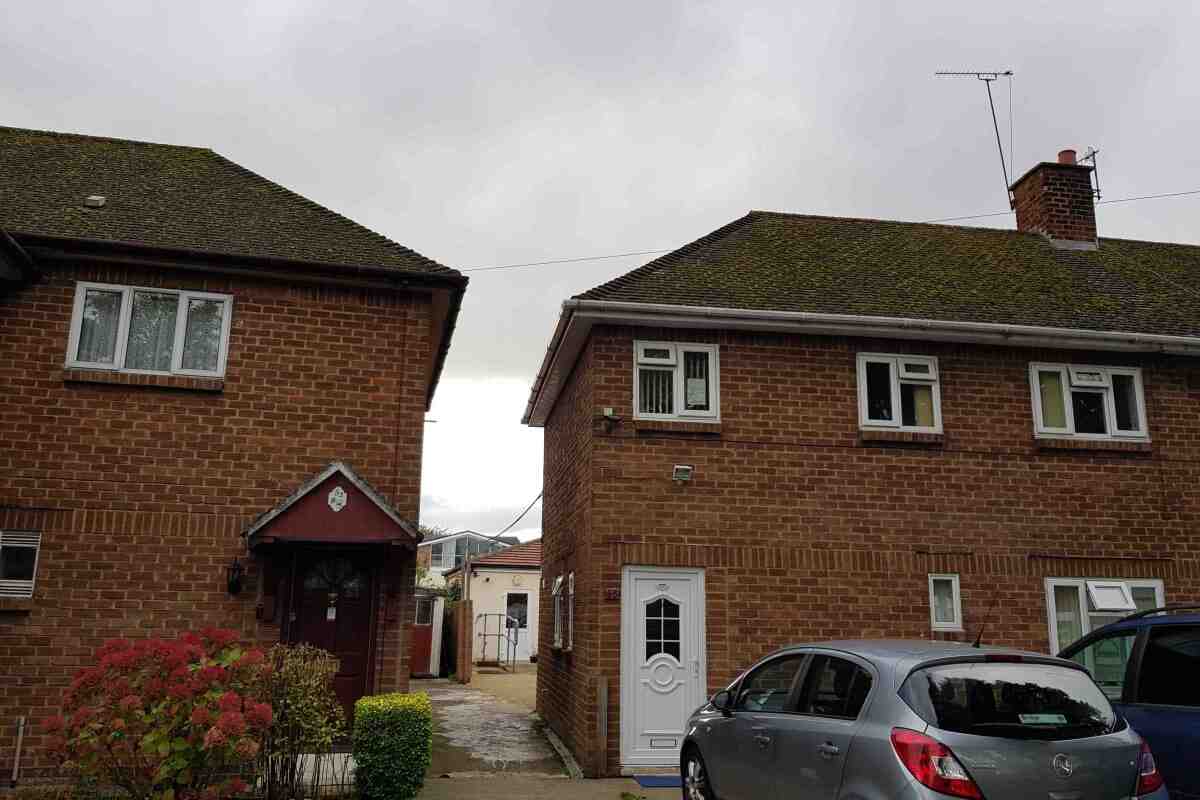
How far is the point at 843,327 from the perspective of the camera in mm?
11969

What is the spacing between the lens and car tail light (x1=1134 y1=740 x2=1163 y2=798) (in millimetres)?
5059

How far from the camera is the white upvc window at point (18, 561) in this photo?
9734 mm

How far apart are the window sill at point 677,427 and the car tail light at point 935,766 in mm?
6754

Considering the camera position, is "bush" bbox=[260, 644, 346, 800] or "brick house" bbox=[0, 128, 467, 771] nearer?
"bush" bbox=[260, 644, 346, 800]

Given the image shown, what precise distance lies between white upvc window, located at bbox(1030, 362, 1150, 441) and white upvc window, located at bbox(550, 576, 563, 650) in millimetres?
7036

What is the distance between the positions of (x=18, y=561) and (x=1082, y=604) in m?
12.4

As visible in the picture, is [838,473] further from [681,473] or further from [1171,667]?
[1171,667]

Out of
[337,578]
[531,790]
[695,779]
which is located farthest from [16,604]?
→ [695,779]

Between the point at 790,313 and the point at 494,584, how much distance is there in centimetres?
2240

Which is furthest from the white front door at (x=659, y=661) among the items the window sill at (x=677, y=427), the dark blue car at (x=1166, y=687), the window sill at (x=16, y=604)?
the window sill at (x=16, y=604)

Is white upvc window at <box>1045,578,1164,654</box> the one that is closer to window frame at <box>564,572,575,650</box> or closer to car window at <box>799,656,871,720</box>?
window frame at <box>564,572,575,650</box>

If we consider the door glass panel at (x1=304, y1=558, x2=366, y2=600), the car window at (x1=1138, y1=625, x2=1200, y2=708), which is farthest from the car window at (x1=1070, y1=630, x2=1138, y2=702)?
the door glass panel at (x1=304, y1=558, x2=366, y2=600)

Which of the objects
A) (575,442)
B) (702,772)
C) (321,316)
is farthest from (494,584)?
(702,772)

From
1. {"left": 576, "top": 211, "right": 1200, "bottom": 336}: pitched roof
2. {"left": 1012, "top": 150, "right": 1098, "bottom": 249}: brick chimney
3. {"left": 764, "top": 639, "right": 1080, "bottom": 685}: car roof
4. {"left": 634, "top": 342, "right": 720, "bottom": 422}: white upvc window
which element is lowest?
{"left": 764, "top": 639, "right": 1080, "bottom": 685}: car roof
